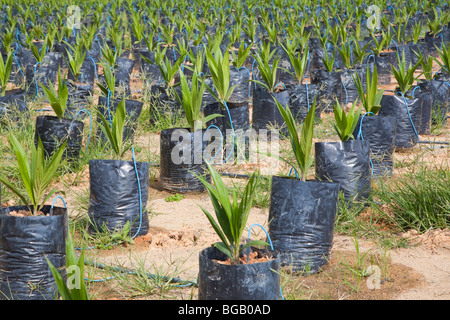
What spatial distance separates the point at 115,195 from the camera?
2.94m

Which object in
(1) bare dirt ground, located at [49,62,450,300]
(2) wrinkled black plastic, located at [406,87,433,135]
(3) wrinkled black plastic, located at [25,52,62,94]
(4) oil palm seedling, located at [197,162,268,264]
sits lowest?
(1) bare dirt ground, located at [49,62,450,300]

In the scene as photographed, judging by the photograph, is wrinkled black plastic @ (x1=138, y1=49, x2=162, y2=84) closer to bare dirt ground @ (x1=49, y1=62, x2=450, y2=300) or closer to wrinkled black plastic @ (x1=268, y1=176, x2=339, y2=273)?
bare dirt ground @ (x1=49, y1=62, x2=450, y2=300)

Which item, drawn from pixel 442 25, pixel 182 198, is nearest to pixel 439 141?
pixel 182 198

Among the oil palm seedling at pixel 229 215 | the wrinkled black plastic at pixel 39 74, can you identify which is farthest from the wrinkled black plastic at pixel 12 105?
the oil palm seedling at pixel 229 215

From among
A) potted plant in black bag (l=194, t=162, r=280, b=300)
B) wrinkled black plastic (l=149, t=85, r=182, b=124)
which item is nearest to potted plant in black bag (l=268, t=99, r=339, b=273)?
potted plant in black bag (l=194, t=162, r=280, b=300)

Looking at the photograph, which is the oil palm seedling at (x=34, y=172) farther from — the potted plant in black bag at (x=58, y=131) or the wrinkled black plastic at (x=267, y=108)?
the wrinkled black plastic at (x=267, y=108)

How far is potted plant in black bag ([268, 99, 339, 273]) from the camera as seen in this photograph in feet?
8.40

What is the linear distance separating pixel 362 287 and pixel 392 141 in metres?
1.68

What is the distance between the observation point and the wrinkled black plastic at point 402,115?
434cm

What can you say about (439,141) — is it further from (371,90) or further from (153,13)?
(153,13)

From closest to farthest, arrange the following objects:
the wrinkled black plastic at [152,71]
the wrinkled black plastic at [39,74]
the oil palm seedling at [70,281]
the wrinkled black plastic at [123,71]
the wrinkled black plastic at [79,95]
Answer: the oil palm seedling at [70,281] → the wrinkled black plastic at [79,95] → the wrinkled black plastic at [39,74] → the wrinkled black plastic at [123,71] → the wrinkled black plastic at [152,71]

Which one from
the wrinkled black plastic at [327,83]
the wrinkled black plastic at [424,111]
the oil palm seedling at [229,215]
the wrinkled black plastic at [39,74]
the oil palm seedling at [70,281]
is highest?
the wrinkled black plastic at [39,74]

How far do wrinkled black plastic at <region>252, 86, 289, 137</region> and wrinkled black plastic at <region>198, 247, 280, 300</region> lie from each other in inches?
105

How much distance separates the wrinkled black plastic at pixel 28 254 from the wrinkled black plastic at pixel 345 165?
152cm
